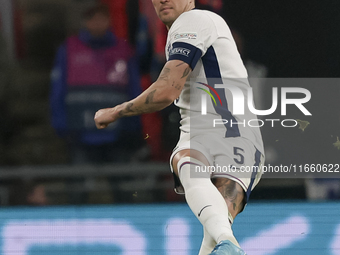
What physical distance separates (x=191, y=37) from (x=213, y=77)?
0.65ft

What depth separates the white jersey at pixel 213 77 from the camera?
2143 mm

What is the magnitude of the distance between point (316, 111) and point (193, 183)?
1994 millimetres

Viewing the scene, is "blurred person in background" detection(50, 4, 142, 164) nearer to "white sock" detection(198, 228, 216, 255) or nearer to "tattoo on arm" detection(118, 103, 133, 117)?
"tattoo on arm" detection(118, 103, 133, 117)

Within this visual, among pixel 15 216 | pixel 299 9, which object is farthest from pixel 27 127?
pixel 299 9

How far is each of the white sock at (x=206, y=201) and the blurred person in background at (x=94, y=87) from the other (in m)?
1.62

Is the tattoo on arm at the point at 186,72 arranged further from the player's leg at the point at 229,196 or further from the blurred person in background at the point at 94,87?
the blurred person in background at the point at 94,87

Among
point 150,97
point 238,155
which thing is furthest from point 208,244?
point 150,97

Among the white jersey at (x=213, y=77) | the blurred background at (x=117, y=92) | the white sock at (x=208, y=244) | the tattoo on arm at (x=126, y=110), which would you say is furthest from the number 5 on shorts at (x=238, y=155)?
the blurred background at (x=117, y=92)

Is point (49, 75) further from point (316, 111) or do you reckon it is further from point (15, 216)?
point (316, 111)

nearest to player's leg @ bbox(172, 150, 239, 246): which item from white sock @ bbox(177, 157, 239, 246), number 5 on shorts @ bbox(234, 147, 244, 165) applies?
white sock @ bbox(177, 157, 239, 246)

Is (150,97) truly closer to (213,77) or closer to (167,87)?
(167,87)

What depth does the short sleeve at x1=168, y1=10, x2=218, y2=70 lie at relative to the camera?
2076 millimetres

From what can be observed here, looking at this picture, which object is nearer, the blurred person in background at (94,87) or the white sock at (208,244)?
the white sock at (208,244)

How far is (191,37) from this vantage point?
6.89 ft
